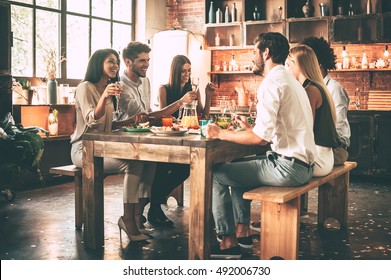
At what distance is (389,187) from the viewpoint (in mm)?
6406

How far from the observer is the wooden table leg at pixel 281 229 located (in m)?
3.21

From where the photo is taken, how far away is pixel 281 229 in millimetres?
3219

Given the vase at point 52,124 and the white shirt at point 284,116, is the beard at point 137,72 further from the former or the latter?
the vase at point 52,124

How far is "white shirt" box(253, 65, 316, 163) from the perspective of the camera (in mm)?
3088

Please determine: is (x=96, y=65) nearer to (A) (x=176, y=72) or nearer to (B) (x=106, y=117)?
(B) (x=106, y=117)

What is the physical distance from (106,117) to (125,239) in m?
0.89

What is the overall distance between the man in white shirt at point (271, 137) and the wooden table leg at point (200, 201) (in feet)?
0.67

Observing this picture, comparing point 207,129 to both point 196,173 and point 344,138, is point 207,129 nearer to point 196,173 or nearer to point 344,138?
point 196,173

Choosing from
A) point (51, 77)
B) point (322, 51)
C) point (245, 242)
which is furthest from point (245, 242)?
point (51, 77)

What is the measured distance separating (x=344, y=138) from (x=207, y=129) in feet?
5.09

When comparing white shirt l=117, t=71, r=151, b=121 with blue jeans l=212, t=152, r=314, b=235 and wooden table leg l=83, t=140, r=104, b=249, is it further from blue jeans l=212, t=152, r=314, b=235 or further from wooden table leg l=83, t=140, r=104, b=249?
blue jeans l=212, t=152, r=314, b=235

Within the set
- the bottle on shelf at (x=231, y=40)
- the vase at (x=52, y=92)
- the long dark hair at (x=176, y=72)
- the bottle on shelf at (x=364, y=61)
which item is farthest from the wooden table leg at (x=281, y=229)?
the bottle on shelf at (x=231, y=40)
